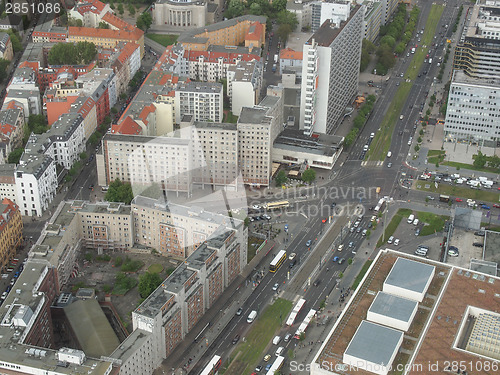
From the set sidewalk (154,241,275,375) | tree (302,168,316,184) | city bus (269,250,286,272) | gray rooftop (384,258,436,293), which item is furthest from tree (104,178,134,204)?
gray rooftop (384,258,436,293)

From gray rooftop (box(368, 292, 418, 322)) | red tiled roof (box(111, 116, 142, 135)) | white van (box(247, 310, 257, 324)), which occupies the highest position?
red tiled roof (box(111, 116, 142, 135))

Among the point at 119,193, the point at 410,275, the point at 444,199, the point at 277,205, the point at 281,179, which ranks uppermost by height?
the point at 410,275

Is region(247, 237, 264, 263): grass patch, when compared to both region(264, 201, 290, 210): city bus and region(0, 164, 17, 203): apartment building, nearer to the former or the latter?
region(264, 201, 290, 210): city bus

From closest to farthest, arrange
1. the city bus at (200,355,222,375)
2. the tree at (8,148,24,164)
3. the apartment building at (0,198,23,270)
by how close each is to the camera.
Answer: the city bus at (200,355,222,375) < the apartment building at (0,198,23,270) < the tree at (8,148,24,164)

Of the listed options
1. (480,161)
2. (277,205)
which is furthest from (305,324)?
(480,161)

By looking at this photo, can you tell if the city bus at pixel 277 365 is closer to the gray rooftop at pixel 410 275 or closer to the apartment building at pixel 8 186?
the gray rooftop at pixel 410 275

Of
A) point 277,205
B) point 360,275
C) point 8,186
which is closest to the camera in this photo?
point 360,275

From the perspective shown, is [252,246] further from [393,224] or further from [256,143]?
[393,224]
